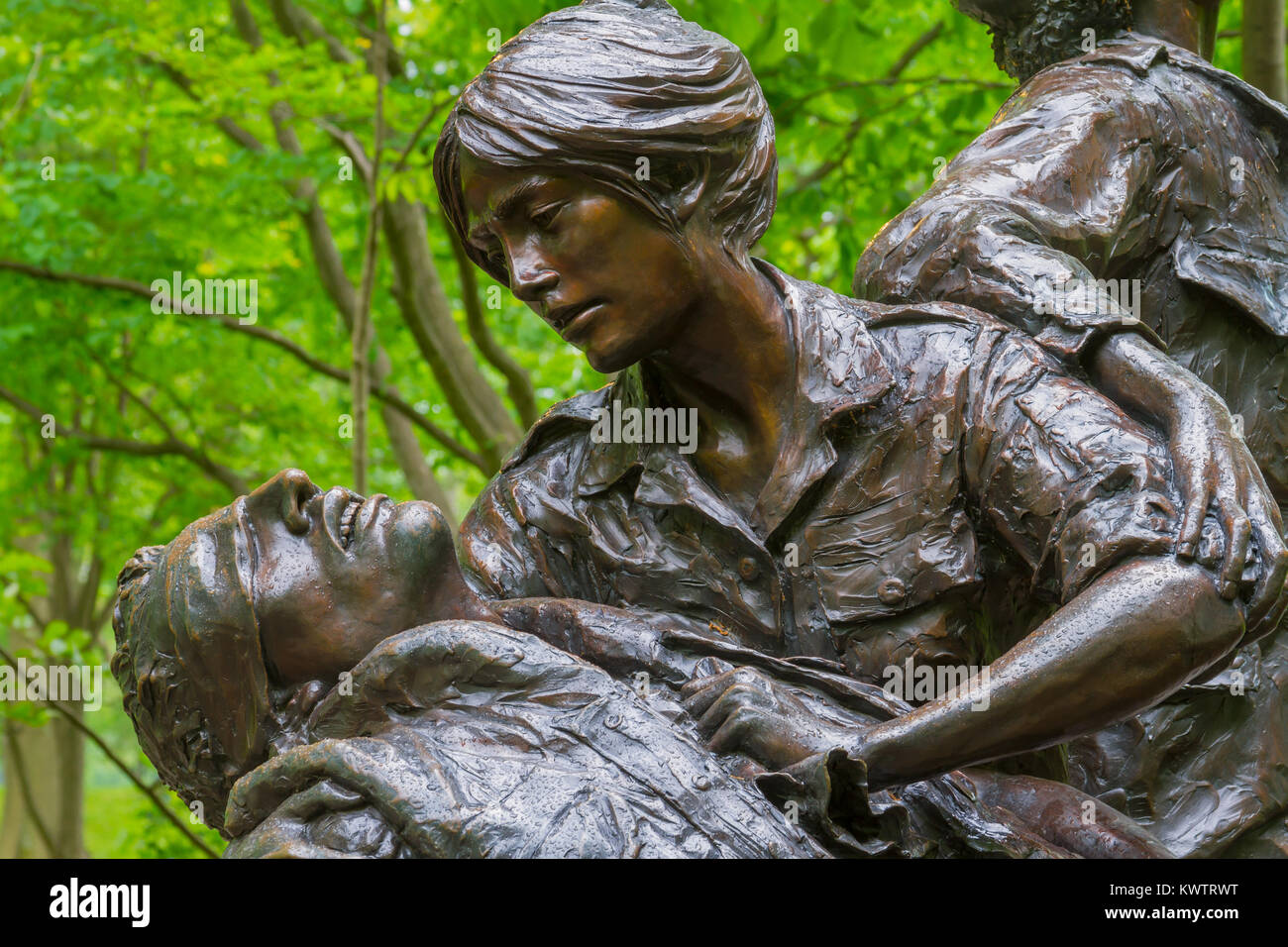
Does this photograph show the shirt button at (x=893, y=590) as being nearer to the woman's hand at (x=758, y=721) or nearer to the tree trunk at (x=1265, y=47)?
the woman's hand at (x=758, y=721)

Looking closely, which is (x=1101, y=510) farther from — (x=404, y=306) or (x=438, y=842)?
(x=404, y=306)

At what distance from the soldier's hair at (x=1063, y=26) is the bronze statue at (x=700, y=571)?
4.48ft

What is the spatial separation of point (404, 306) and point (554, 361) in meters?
2.36

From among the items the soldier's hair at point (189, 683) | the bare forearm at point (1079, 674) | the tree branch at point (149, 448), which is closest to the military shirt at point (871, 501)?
the bare forearm at point (1079, 674)

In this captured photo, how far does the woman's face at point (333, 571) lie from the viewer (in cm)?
315

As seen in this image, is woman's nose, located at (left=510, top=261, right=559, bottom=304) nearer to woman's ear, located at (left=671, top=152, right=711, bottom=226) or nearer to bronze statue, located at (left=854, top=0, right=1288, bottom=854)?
woman's ear, located at (left=671, top=152, right=711, bottom=226)

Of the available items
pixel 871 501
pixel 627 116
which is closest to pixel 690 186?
pixel 627 116

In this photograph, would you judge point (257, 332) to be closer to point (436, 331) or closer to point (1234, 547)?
point (436, 331)

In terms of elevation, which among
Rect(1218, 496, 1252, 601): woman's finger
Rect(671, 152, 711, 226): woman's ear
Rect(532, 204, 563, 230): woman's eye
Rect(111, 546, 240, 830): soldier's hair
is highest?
Rect(671, 152, 711, 226): woman's ear

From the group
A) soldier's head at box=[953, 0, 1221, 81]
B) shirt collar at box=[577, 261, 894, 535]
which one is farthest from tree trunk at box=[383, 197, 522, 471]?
shirt collar at box=[577, 261, 894, 535]

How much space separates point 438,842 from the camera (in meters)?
2.62

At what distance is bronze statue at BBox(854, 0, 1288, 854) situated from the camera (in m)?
3.55

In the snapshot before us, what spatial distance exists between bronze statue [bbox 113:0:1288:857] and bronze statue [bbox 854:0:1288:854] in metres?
0.20
